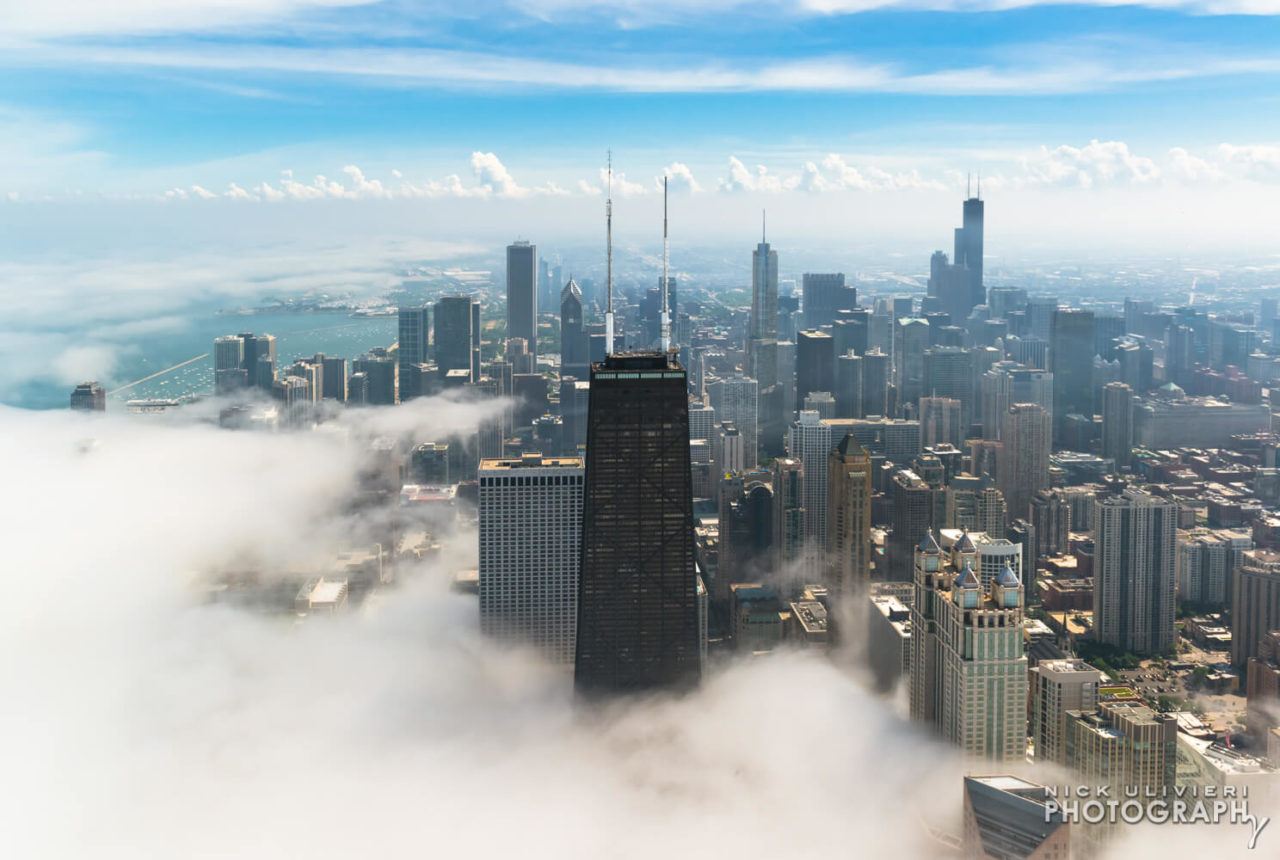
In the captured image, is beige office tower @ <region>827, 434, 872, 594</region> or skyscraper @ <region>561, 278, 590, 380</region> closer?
beige office tower @ <region>827, 434, 872, 594</region>

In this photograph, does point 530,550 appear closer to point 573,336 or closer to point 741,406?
point 573,336

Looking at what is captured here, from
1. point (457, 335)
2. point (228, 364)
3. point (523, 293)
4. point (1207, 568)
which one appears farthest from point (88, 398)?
Answer: point (1207, 568)

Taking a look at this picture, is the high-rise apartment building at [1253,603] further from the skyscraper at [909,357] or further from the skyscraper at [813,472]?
the skyscraper at [909,357]

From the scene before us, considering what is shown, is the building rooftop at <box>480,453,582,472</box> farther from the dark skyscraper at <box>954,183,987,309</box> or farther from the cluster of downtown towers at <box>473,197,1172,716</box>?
the dark skyscraper at <box>954,183,987,309</box>

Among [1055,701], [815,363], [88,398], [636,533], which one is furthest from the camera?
[815,363]

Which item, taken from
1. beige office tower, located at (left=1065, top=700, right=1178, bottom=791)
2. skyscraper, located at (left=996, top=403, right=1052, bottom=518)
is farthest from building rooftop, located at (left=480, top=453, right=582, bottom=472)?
skyscraper, located at (left=996, top=403, right=1052, bottom=518)

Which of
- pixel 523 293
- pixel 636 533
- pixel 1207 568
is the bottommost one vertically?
pixel 1207 568

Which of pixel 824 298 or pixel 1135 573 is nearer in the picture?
pixel 1135 573

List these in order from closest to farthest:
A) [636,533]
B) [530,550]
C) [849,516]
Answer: [636,533], [530,550], [849,516]
